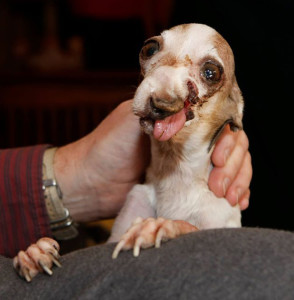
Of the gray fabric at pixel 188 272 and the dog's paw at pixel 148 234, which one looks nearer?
the gray fabric at pixel 188 272

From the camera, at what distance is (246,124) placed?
74.4 inches

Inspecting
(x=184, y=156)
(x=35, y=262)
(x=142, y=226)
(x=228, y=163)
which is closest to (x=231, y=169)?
(x=228, y=163)

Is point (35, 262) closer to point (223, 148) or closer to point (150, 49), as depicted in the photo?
point (150, 49)

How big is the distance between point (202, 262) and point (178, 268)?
3cm

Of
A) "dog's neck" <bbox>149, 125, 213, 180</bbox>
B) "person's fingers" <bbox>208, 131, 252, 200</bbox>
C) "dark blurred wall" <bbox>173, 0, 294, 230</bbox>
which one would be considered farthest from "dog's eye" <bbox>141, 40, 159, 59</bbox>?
"dark blurred wall" <bbox>173, 0, 294, 230</bbox>

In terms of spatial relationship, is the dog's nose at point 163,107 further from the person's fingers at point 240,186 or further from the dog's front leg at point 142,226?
the person's fingers at point 240,186

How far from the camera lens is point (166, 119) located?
2.73 feet

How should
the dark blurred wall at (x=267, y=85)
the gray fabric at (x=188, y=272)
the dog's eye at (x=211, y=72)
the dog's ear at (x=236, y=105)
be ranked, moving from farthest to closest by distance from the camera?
the dark blurred wall at (x=267, y=85)
the dog's ear at (x=236, y=105)
the dog's eye at (x=211, y=72)
the gray fabric at (x=188, y=272)

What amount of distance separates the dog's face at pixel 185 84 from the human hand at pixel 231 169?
9 cm

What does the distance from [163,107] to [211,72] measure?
0.67 feet

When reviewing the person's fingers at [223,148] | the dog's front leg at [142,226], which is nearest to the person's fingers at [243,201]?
the person's fingers at [223,148]

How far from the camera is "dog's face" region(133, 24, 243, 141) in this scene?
0.80 metres

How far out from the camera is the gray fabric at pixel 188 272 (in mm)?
629

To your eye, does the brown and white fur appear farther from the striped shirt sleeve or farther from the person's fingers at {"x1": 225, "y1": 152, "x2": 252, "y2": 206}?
the striped shirt sleeve
